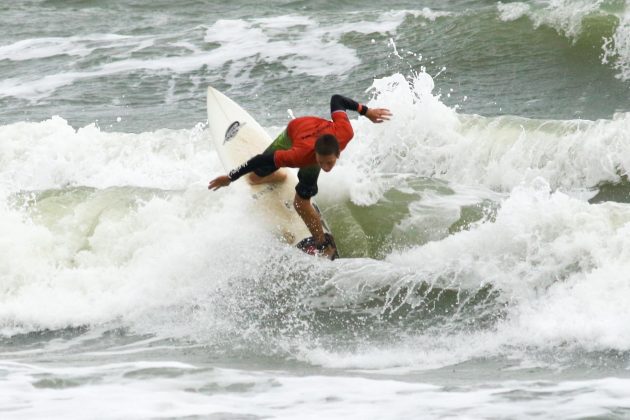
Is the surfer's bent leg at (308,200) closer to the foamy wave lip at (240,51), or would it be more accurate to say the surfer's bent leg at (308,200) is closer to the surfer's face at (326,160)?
the surfer's face at (326,160)

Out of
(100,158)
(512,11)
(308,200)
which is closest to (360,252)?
(308,200)

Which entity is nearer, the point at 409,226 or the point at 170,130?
the point at 409,226

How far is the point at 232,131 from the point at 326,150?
2.54 meters

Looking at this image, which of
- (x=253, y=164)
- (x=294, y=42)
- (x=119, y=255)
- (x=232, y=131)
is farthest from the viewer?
A: (x=294, y=42)

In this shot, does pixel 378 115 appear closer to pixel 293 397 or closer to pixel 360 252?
pixel 360 252

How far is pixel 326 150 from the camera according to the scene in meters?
6.99

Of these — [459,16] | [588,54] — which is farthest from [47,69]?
[588,54]

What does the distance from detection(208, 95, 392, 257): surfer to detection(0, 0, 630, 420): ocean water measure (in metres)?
0.34

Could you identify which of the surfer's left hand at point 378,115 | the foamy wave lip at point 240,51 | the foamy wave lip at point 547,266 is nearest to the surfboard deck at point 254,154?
the foamy wave lip at point 547,266

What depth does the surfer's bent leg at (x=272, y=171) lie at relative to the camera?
779 centimetres

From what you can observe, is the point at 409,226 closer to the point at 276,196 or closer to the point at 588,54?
the point at 276,196

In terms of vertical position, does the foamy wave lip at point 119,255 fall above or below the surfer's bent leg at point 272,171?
below

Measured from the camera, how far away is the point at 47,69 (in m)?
17.0

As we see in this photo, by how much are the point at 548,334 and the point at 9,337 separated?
3810 mm
